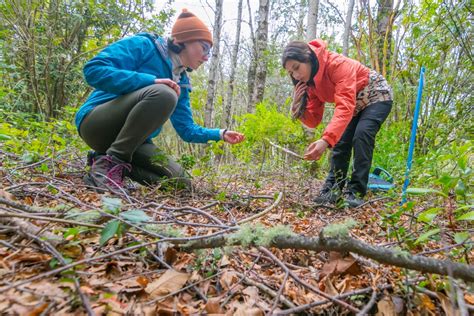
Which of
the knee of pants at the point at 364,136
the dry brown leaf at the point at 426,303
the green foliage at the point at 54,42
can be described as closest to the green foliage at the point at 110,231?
the dry brown leaf at the point at 426,303

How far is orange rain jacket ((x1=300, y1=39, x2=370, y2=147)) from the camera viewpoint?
2.23 meters

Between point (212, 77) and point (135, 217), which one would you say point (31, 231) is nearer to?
point (135, 217)

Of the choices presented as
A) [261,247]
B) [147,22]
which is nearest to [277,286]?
[261,247]

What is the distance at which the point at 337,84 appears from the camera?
7.97 ft

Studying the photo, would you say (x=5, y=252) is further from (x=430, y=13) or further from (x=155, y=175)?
(x=430, y=13)

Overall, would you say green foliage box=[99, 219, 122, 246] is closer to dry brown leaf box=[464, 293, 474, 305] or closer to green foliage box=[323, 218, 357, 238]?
green foliage box=[323, 218, 357, 238]

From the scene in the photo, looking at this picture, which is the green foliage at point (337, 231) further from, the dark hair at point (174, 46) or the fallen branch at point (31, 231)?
the dark hair at point (174, 46)

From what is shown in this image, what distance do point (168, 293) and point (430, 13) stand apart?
4274mm

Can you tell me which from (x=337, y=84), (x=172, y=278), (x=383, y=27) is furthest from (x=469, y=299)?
(x=383, y=27)

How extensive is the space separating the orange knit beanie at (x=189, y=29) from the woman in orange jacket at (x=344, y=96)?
0.72m

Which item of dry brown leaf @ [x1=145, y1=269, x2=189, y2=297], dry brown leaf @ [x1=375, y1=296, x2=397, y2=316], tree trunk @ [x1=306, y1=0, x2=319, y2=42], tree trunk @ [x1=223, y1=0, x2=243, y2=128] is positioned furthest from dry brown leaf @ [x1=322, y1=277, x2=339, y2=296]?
tree trunk @ [x1=223, y1=0, x2=243, y2=128]

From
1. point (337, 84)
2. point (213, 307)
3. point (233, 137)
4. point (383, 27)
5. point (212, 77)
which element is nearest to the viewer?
point (213, 307)

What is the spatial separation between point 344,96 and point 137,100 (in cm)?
161

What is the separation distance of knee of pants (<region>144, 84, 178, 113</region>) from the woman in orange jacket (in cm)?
98
